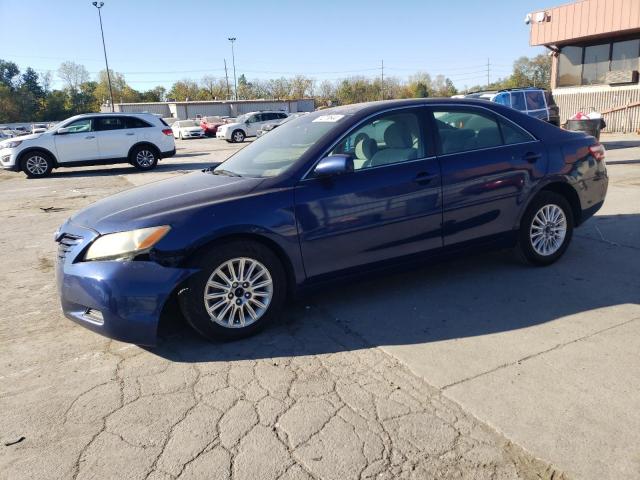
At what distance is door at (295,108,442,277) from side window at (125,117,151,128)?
13.2 m

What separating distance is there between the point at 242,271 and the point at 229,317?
341 mm

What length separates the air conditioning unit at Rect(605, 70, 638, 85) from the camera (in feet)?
69.2

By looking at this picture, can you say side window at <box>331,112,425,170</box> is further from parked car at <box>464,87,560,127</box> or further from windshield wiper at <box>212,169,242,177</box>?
parked car at <box>464,87,560,127</box>

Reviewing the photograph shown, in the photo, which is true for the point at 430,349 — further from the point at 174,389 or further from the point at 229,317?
the point at 174,389

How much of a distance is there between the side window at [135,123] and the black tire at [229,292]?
13.6 m

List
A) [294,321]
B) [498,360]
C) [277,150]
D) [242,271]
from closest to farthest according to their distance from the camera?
[498,360], [242,271], [294,321], [277,150]

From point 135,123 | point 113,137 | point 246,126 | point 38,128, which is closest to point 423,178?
point 113,137

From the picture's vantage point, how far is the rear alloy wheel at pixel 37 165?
14914 mm

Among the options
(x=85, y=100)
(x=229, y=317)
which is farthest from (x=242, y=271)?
(x=85, y=100)

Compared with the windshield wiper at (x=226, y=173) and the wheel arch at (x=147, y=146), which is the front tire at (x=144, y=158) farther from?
the windshield wiper at (x=226, y=173)

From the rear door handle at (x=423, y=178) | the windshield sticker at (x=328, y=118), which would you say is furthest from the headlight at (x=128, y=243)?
the rear door handle at (x=423, y=178)

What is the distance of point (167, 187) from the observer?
429 cm

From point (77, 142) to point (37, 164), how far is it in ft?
4.25

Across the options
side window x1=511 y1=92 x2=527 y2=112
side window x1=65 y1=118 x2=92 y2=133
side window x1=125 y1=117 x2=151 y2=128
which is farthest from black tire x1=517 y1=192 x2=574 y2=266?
side window x1=65 y1=118 x2=92 y2=133
